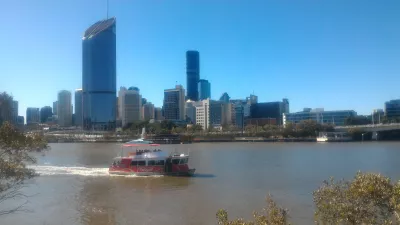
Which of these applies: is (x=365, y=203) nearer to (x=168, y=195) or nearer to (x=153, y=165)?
(x=168, y=195)

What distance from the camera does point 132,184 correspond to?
4356 cm

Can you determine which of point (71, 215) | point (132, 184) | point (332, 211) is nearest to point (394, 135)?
point (132, 184)

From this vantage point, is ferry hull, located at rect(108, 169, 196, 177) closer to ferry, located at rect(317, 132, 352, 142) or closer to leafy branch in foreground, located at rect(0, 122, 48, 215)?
leafy branch in foreground, located at rect(0, 122, 48, 215)

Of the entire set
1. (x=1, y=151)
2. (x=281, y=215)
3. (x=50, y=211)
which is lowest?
(x=50, y=211)

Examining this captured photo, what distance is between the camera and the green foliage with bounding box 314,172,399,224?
877 centimetres

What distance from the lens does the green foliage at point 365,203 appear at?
28.8 feet

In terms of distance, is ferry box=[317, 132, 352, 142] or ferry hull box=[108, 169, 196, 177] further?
ferry box=[317, 132, 352, 142]

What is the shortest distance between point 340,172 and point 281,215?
42.5 m

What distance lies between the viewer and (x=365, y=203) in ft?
29.7

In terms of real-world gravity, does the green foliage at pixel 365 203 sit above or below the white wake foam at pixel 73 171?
above

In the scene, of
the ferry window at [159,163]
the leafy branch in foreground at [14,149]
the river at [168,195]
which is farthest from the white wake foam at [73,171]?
the leafy branch in foreground at [14,149]

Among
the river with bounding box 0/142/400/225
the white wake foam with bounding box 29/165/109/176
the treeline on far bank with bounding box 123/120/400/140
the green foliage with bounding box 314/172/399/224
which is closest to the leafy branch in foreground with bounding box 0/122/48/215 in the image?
the river with bounding box 0/142/400/225

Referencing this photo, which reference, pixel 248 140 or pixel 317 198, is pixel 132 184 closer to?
pixel 317 198

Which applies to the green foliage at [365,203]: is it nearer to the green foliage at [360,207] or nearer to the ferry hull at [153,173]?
the green foliage at [360,207]
